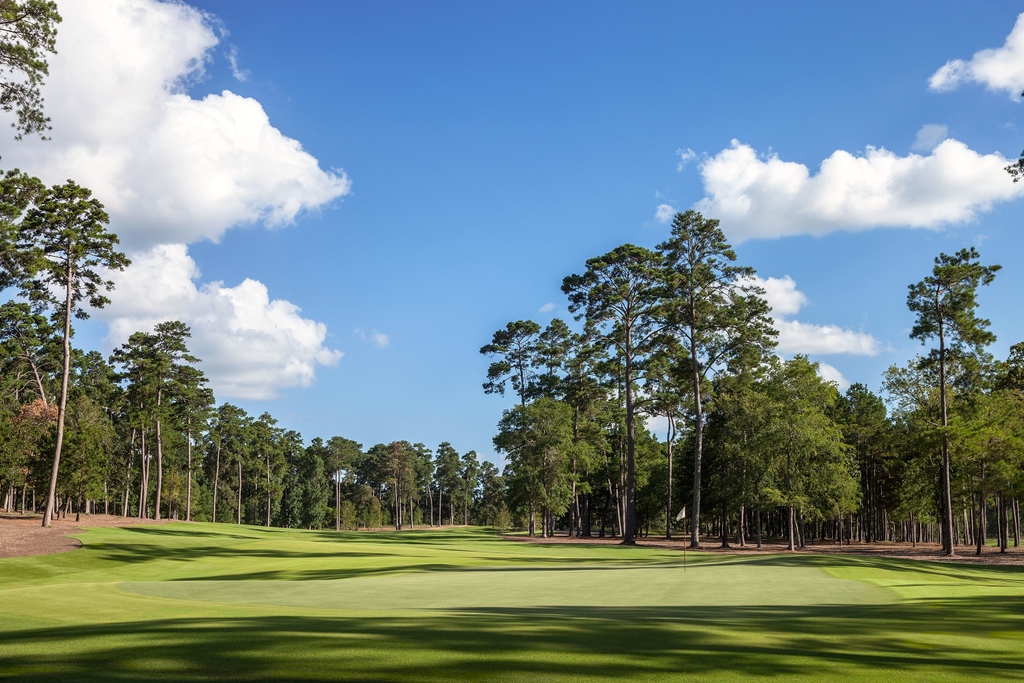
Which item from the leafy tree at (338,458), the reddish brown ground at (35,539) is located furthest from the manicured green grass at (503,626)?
the leafy tree at (338,458)

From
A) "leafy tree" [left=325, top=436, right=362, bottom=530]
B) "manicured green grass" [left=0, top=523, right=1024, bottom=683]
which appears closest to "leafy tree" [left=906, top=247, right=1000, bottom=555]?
"manicured green grass" [left=0, top=523, right=1024, bottom=683]

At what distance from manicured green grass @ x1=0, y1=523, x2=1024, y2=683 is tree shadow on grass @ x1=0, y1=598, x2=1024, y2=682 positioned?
0.15 feet

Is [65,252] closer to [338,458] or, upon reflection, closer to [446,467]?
[338,458]

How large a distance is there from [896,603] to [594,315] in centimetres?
4019

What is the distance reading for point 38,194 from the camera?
153 feet

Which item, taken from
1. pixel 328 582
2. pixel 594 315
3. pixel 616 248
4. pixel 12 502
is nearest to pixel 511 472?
pixel 594 315

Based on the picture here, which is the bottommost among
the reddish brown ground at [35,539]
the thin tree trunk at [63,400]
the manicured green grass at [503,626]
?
the reddish brown ground at [35,539]

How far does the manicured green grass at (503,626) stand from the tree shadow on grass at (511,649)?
0.04 meters

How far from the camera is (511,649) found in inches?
390

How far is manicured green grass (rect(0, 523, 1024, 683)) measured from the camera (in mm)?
8906

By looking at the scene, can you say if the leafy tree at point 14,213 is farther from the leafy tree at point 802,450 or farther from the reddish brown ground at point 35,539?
the leafy tree at point 802,450

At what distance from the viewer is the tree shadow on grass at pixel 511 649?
864 centimetres

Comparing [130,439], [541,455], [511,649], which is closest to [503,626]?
[511,649]

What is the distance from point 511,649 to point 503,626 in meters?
2.43
